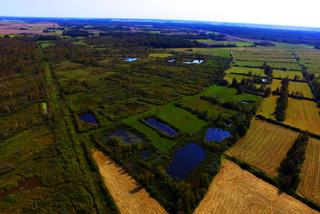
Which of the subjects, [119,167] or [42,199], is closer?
[42,199]

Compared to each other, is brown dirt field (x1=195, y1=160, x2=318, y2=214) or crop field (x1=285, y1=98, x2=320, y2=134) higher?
crop field (x1=285, y1=98, x2=320, y2=134)

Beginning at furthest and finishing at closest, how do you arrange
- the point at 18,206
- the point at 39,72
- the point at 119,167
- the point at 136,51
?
1. the point at 136,51
2. the point at 39,72
3. the point at 119,167
4. the point at 18,206

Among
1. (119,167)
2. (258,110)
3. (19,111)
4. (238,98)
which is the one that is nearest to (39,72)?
(19,111)

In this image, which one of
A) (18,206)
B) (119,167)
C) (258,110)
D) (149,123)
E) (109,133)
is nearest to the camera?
(18,206)

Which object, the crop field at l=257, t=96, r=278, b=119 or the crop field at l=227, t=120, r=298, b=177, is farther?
the crop field at l=257, t=96, r=278, b=119

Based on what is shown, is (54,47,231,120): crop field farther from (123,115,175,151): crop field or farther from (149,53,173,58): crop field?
(149,53,173,58): crop field

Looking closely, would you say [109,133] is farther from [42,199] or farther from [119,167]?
[42,199]

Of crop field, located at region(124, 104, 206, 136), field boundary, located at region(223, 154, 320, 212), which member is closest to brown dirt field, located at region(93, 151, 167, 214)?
field boundary, located at region(223, 154, 320, 212)

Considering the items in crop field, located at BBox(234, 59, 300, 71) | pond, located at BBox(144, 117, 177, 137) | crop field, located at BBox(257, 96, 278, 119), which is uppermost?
crop field, located at BBox(234, 59, 300, 71)
